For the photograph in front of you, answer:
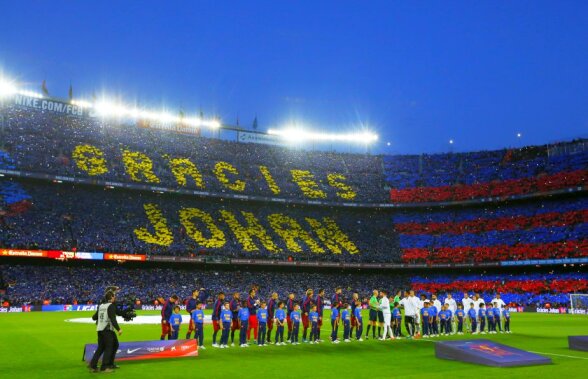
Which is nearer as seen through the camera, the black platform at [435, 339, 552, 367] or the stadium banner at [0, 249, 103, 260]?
the black platform at [435, 339, 552, 367]

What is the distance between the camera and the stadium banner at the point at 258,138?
81812mm

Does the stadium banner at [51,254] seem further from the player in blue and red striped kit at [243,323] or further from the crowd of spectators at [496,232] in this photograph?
the crowd of spectators at [496,232]

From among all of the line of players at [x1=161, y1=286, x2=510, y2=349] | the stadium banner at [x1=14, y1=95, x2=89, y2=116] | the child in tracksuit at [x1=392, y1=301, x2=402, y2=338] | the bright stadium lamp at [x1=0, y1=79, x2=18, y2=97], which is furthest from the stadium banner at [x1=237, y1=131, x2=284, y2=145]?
the child in tracksuit at [x1=392, y1=301, x2=402, y2=338]

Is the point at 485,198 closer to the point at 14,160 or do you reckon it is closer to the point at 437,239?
the point at 437,239

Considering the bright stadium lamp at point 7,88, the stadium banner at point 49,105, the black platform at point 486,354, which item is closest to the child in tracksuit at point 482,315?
the black platform at point 486,354

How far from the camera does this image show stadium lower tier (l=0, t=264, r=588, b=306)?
49875 mm

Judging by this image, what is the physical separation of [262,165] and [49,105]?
28.2 metres

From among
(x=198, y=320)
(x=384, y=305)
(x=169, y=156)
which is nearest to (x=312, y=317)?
(x=384, y=305)

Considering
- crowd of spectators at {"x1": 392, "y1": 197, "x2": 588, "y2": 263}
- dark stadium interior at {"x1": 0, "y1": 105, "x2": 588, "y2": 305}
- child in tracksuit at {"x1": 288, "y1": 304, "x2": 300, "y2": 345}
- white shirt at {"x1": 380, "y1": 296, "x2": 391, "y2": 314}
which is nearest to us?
child in tracksuit at {"x1": 288, "y1": 304, "x2": 300, "y2": 345}

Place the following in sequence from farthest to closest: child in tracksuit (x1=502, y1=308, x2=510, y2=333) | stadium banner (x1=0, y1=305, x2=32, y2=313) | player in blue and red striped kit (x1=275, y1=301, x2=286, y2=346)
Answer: stadium banner (x1=0, y1=305, x2=32, y2=313) < child in tracksuit (x1=502, y1=308, x2=510, y2=333) < player in blue and red striped kit (x1=275, y1=301, x2=286, y2=346)

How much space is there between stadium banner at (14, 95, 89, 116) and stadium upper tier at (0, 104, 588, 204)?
2.02 ft

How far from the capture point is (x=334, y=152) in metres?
85.6

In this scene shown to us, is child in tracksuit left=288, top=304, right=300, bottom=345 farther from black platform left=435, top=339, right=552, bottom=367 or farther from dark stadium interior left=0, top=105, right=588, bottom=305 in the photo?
dark stadium interior left=0, top=105, right=588, bottom=305

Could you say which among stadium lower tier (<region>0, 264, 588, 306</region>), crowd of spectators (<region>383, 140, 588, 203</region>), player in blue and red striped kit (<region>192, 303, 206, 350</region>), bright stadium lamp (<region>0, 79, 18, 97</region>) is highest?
bright stadium lamp (<region>0, 79, 18, 97</region>)
